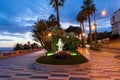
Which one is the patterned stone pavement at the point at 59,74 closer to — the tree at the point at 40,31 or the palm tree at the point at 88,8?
the tree at the point at 40,31

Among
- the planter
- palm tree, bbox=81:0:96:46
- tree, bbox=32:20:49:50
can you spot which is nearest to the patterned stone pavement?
the planter

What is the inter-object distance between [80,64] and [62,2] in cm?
A: 3144

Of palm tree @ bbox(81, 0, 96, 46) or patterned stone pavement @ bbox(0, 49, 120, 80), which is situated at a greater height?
palm tree @ bbox(81, 0, 96, 46)

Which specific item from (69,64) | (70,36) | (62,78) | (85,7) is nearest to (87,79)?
(62,78)

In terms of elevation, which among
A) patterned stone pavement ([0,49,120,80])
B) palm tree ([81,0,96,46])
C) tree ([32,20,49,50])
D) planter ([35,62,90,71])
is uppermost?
palm tree ([81,0,96,46])

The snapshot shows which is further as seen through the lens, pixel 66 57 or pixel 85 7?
pixel 85 7

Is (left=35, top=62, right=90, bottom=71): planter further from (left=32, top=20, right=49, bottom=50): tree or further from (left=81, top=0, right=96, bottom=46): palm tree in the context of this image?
(left=81, top=0, right=96, bottom=46): palm tree

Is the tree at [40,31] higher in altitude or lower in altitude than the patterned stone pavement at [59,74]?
higher

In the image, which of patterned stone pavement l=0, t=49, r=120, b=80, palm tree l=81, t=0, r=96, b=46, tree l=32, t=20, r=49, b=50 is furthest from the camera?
palm tree l=81, t=0, r=96, b=46

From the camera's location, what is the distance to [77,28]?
110 meters

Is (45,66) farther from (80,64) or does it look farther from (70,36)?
(70,36)

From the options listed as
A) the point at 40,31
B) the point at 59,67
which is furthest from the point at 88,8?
the point at 59,67

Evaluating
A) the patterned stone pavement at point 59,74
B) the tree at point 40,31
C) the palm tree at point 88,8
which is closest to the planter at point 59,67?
the patterned stone pavement at point 59,74

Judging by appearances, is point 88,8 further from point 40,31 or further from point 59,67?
point 59,67
